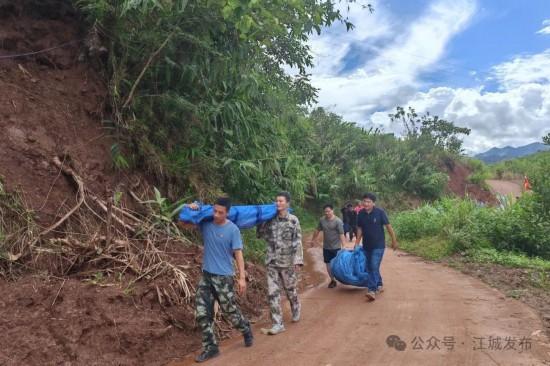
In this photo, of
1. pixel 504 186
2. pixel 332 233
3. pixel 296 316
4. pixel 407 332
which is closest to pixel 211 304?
pixel 296 316

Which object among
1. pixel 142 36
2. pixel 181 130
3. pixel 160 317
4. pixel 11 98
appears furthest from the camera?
pixel 181 130

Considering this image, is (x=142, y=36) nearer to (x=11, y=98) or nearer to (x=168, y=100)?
(x=168, y=100)

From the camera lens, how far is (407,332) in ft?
19.5

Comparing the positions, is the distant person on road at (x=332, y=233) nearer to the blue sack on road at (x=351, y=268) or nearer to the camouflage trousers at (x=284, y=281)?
the blue sack on road at (x=351, y=268)

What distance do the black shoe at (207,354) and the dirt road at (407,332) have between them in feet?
0.25

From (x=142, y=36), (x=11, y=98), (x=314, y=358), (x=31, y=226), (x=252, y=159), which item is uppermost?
(x=142, y=36)

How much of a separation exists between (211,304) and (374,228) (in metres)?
3.49

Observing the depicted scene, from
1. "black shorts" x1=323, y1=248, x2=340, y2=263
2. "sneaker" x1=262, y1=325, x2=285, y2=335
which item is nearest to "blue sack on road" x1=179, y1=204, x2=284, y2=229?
"sneaker" x1=262, y1=325, x2=285, y2=335

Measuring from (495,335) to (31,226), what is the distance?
5.62 meters

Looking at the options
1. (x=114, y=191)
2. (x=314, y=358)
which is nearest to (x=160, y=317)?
(x=314, y=358)

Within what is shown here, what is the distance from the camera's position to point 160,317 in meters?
5.62

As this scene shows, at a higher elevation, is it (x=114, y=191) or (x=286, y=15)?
(x=286, y=15)

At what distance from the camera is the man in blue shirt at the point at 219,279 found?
5383mm

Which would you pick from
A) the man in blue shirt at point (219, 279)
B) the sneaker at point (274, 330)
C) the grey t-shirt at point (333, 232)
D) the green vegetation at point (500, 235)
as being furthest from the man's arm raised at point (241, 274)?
the green vegetation at point (500, 235)
